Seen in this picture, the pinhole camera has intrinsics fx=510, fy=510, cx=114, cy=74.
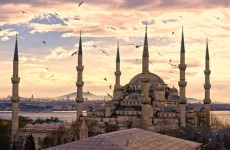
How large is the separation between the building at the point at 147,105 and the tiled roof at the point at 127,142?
1943 centimetres

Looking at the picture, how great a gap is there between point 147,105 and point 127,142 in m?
27.5

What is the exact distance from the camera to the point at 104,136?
27.9m

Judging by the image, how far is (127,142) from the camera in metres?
28.2

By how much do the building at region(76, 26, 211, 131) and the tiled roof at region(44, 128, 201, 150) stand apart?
Answer: 19.4 metres

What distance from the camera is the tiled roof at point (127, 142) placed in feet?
87.4

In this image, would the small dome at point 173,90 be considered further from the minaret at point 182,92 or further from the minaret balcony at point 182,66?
the minaret balcony at point 182,66

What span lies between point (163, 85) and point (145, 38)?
14.6 metres

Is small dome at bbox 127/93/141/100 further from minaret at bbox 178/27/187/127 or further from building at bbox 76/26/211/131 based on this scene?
minaret at bbox 178/27/187/127

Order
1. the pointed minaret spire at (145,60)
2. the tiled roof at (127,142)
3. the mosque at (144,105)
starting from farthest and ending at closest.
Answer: the pointed minaret spire at (145,60) < the mosque at (144,105) < the tiled roof at (127,142)

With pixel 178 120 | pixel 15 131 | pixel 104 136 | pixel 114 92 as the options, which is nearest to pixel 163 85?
pixel 114 92

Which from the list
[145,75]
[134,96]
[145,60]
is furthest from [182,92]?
[134,96]

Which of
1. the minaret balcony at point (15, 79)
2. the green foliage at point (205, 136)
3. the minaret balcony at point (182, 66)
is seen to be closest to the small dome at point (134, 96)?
the minaret balcony at point (182, 66)

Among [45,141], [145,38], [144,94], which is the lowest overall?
[45,141]

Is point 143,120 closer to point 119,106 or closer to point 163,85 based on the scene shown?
point 119,106
